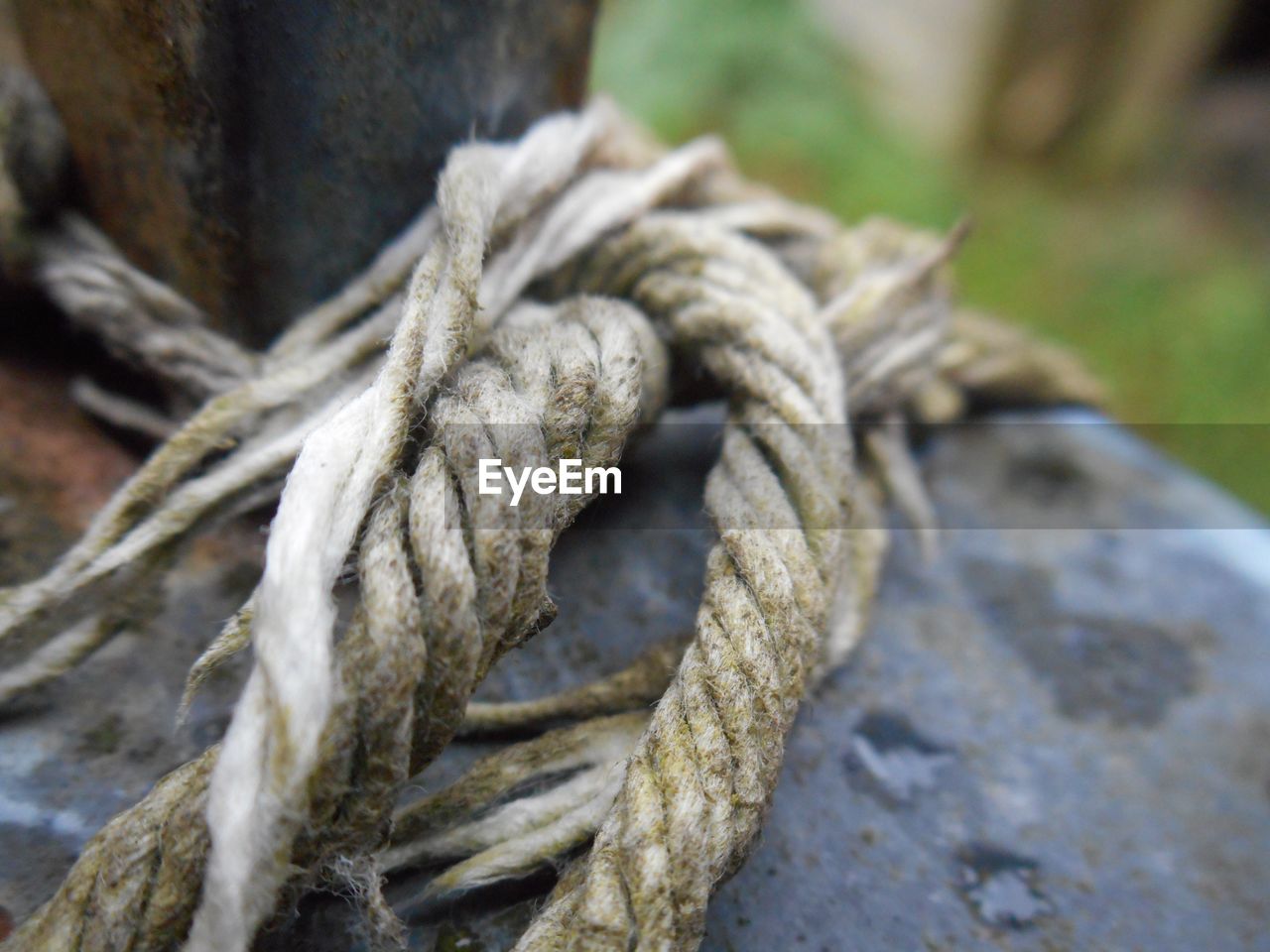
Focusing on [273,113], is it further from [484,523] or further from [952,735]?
[952,735]

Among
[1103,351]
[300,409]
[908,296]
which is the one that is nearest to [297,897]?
[300,409]

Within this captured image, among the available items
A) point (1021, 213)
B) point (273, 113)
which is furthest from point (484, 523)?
point (1021, 213)

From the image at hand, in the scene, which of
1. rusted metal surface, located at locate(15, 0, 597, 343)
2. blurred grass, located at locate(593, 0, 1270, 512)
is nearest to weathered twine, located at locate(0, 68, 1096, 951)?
rusted metal surface, located at locate(15, 0, 597, 343)

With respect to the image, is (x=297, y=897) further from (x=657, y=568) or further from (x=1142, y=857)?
(x=1142, y=857)

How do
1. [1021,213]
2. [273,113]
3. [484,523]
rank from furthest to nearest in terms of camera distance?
1. [1021,213]
2. [273,113]
3. [484,523]

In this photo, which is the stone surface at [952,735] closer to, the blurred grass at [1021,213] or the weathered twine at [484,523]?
the weathered twine at [484,523]

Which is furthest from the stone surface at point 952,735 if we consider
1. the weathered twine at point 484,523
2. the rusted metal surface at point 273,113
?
the rusted metal surface at point 273,113
